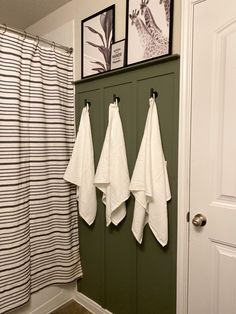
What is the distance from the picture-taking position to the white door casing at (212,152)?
1147mm

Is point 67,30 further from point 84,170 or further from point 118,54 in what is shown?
point 84,170

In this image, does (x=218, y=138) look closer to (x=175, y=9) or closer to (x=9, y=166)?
(x=175, y=9)

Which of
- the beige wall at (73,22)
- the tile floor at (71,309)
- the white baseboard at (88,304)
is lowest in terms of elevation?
the tile floor at (71,309)

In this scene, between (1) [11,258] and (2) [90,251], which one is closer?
(1) [11,258]

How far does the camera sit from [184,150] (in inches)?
50.9

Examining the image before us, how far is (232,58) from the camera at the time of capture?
112 centimetres

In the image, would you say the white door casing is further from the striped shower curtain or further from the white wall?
the striped shower curtain

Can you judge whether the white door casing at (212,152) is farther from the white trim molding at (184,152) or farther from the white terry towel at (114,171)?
the white terry towel at (114,171)

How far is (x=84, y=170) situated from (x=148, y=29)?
3.16 feet

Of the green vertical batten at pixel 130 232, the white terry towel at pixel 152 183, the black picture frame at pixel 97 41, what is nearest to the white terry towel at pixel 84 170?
the green vertical batten at pixel 130 232

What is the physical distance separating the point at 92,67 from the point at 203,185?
1090mm

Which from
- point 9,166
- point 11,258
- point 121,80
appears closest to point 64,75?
point 121,80

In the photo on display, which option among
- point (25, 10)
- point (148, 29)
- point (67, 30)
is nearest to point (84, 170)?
point (148, 29)

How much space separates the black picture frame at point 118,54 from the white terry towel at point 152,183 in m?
0.35
